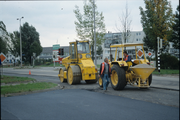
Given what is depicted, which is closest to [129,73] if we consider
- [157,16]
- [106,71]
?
[106,71]

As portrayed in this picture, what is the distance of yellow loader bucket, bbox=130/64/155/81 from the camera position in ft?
25.0

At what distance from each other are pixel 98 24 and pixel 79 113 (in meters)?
25.4

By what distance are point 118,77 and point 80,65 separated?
14.1ft

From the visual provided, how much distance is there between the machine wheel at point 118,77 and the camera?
898 centimetres

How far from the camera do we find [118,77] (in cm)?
904

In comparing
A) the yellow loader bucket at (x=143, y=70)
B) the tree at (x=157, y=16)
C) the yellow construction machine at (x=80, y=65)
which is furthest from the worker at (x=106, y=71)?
the yellow construction machine at (x=80, y=65)

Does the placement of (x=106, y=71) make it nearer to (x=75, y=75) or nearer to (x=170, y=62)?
(x=75, y=75)

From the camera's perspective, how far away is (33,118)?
4.98 m

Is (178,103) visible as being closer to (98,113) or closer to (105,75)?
(98,113)

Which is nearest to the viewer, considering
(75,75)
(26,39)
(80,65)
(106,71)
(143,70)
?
(143,70)

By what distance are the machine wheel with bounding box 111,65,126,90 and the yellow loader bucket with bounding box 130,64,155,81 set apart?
924mm

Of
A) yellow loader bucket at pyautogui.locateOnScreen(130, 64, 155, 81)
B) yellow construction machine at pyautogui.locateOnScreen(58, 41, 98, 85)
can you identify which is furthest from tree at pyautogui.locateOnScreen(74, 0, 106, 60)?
yellow loader bucket at pyautogui.locateOnScreen(130, 64, 155, 81)

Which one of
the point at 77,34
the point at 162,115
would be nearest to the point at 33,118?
the point at 162,115

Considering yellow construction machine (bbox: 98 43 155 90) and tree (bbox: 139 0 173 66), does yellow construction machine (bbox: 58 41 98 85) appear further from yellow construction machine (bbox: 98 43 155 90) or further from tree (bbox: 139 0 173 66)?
tree (bbox: 139 0 173 66)
